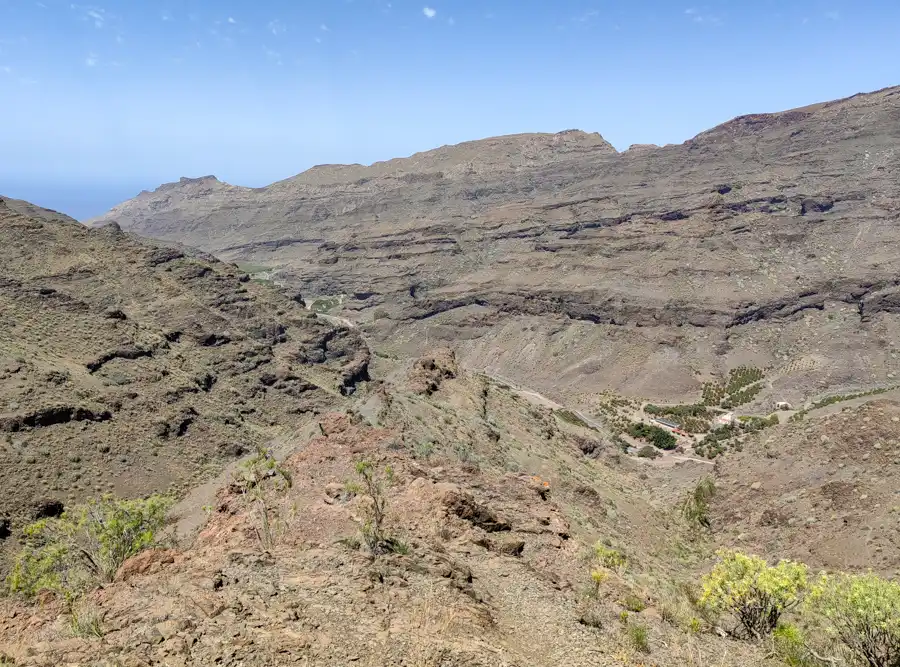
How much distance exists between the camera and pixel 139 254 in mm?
77188

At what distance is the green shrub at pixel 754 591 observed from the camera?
1630cm

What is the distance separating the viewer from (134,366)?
176ft

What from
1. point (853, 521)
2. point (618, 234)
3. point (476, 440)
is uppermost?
point (618, 234)

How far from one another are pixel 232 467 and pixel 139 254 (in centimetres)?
4491

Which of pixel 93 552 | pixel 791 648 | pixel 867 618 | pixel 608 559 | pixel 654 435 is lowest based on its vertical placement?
pixel 654 435

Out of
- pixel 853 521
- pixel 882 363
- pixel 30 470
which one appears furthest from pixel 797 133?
pixel 30 470

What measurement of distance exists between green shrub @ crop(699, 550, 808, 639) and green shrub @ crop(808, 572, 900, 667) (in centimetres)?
→ 78

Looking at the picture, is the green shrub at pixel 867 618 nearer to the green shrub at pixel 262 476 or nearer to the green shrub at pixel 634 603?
the green shrub at pixel 634 603

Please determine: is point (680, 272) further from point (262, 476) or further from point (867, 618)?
point (867, 618)

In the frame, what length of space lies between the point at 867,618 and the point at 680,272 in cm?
10003

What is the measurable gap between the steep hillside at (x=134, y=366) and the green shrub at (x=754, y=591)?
35.5 metres

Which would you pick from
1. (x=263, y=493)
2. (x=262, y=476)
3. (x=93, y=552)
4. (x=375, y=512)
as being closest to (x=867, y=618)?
(x=375, y=512)

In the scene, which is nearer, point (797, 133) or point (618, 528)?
point (618, 528)

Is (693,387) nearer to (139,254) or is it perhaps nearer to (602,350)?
(602,350)
